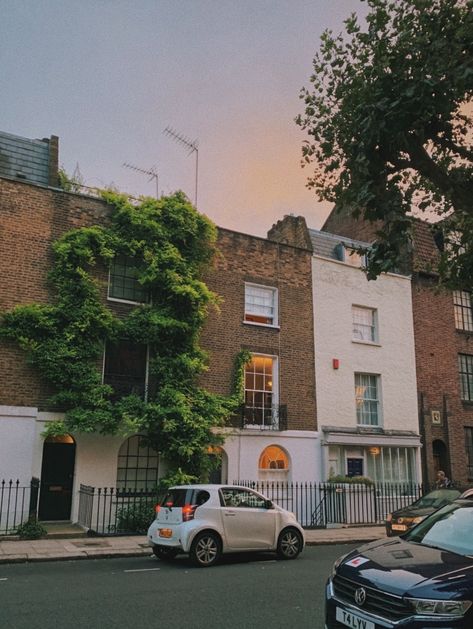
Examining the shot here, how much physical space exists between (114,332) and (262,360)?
5955 millimetres

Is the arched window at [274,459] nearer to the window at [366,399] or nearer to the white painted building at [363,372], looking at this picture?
the white painted building at [363,372]

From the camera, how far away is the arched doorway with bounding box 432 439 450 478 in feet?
78.7

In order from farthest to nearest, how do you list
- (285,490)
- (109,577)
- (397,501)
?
(397,501), (285,490), (109,577)

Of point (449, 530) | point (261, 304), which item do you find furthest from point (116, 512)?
point (449, 530)

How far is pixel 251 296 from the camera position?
20.8 metres

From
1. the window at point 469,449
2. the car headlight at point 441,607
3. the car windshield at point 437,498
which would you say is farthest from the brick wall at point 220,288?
the car headlight at point 441,607

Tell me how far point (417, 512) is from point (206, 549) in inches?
257

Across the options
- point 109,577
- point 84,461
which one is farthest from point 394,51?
point 84,461

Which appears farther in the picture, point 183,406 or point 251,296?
point 251,296

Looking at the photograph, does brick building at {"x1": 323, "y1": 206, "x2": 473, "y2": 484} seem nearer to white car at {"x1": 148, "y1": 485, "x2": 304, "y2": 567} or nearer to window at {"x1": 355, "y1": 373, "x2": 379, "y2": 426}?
window at {"x1": 355, "y1": 373, "x2": 379, "y2": 426}

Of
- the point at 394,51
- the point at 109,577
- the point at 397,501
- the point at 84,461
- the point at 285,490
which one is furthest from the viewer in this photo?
the point at 397,501

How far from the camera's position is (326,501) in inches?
756

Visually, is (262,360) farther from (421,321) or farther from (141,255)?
(421,321)

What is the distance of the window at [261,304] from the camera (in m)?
20.7
